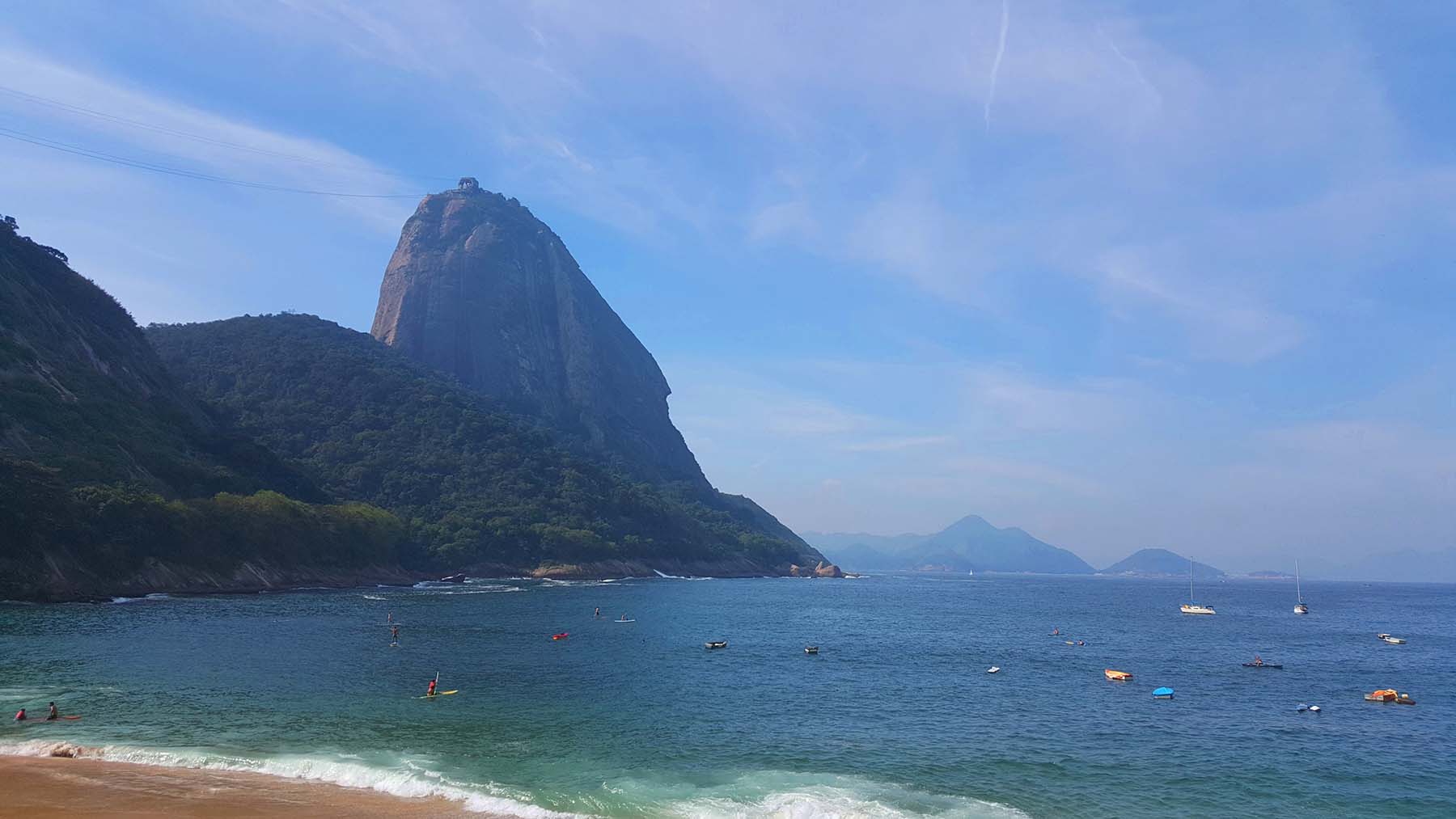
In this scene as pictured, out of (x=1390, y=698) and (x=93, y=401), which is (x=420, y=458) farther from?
(x=1390, y=698)

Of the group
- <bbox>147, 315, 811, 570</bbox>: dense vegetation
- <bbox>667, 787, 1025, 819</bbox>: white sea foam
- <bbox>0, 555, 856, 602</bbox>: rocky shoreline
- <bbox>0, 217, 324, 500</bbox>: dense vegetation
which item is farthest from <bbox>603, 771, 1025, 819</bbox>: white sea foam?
<bbox>147, 315, 811, 570</bbox>: dense vegetation

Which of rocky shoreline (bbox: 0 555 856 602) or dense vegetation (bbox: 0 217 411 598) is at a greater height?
dense vegetation (bbox: 0 217 411 598)

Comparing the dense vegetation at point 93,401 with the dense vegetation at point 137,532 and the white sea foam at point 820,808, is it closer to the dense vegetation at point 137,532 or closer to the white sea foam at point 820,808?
the dense vegetation at point 137,532

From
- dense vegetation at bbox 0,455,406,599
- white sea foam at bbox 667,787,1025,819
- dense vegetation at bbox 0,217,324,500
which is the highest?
dense vegetation at bbox 0,217,324,500

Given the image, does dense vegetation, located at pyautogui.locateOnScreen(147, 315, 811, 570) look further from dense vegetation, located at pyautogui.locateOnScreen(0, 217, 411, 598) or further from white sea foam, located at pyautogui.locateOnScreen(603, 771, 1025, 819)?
white sea foam, located at pyautogui.locateOnScreen(603, 771, 1025, 819)

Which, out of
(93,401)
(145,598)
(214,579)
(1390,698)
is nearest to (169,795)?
(1390,698)

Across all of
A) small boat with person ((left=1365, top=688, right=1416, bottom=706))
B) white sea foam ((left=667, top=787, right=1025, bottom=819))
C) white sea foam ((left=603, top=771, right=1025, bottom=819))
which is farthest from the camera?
small boat with person ((left=1365, top=688, right=1416, bottom=706))
